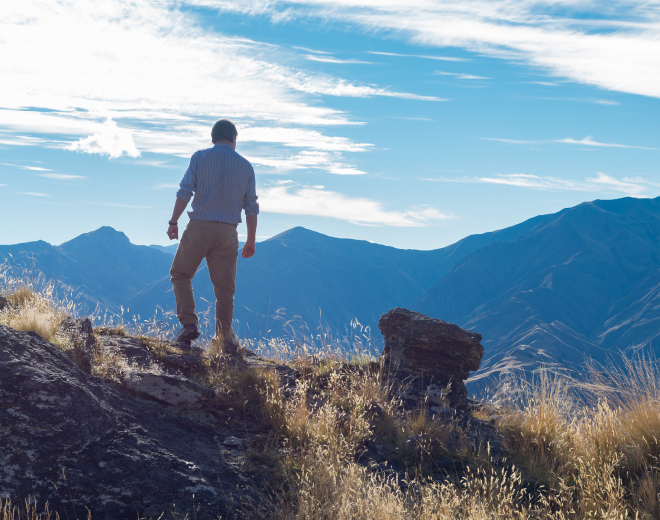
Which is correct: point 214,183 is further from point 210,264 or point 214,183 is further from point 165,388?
point 165,388

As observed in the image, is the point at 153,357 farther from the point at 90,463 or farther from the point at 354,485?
the point at 354,485

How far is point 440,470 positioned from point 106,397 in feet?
8.40

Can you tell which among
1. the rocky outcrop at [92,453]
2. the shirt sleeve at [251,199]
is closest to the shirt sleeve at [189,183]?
the shirt sleeve at [251,199]

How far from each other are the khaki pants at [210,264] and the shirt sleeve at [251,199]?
0.33 m

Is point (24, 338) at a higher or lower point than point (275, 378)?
higher

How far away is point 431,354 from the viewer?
5848 mm

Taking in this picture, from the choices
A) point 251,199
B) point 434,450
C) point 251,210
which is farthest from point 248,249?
point 434,450

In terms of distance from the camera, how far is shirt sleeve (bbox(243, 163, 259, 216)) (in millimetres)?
5641

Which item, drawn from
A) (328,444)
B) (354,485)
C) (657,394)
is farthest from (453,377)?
(354,485)

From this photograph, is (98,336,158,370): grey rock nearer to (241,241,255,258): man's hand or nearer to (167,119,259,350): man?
(167,119,259,350): man

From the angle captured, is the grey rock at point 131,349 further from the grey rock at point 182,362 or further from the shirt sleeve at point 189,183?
the shirt sleeve at point 189,183

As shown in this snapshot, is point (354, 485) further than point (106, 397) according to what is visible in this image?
No

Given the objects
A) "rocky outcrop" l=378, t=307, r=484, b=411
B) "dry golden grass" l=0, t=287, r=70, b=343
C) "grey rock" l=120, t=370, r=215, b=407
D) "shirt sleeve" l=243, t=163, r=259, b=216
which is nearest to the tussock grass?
"dry golden grass" l=0, t=287, r=70, b=343

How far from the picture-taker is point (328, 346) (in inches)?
251
